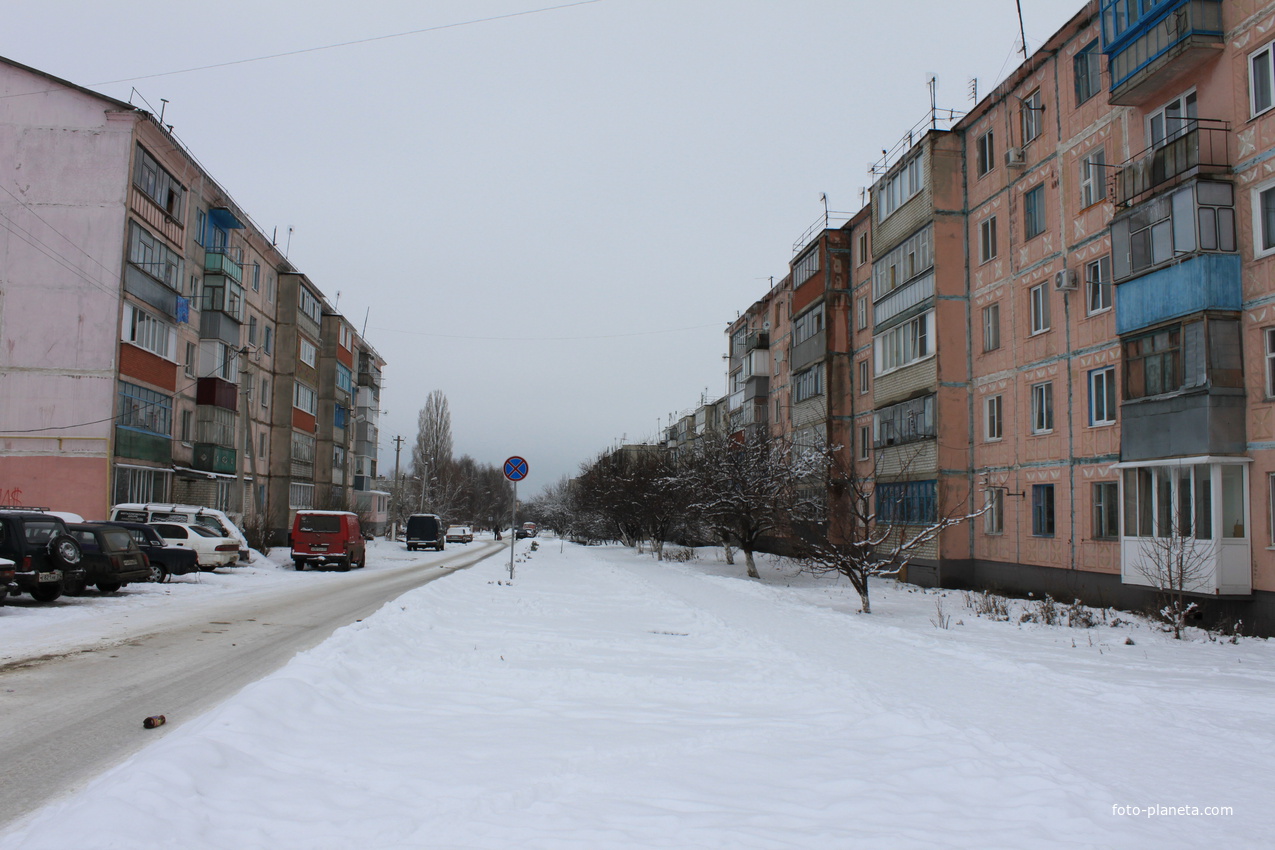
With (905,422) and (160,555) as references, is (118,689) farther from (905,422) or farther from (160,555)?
(905,422)

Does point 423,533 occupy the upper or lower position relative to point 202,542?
lower

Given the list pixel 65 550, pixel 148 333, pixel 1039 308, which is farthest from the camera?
pixel 148 333

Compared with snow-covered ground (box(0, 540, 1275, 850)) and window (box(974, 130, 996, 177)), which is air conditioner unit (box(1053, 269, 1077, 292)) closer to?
window (box(974, 130, 996, 177))

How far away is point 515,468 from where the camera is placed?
866 inches

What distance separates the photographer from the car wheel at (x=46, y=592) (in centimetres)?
1567

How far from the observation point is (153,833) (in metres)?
3.94

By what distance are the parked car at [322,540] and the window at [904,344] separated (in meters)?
20.3

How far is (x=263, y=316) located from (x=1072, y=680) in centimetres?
4409

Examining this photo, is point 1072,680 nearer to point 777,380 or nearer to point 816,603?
point 816,603

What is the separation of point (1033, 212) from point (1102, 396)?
6.06 meters

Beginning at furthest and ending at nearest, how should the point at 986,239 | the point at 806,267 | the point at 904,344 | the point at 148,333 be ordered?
the point at 806,267 < the point at 148,333 < the point at 904,344 < the point at 986,239

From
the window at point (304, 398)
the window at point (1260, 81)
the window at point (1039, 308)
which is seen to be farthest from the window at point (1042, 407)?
the window at point (304, 398)

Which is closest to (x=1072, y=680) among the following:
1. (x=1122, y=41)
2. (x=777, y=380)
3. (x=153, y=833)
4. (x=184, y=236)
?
(x=153, y=833)

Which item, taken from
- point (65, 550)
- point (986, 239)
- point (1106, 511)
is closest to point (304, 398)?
point (65, 550)
